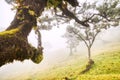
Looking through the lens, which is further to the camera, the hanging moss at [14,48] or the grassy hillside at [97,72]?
the grassy hillside at [97,72]

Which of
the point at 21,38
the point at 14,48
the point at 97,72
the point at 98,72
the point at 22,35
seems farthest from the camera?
the point at 97,72

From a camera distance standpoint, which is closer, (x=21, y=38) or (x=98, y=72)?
(x=21, y=38)

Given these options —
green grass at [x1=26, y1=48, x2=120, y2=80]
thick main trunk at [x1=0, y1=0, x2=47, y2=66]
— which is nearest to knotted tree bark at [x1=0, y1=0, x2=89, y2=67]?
thick main trunk at [x1=0, y1=0, x2=47, y2=66]

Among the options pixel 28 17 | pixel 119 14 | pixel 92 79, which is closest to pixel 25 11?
pixel 28 17

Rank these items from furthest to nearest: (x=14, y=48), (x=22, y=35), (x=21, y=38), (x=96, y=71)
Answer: (x=96, y=71)
(x=22, y=35)
(x=21, y=38)
(x=14, y=48)

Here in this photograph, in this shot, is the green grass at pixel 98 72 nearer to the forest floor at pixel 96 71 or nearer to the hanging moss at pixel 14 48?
the forest floor at pixel 96 71

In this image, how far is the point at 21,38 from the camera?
6711mm

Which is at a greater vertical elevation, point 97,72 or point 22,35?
point 22,35

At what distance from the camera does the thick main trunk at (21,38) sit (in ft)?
20.0

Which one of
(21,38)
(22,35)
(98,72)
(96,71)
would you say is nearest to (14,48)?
(21,38)

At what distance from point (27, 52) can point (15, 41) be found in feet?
1.83

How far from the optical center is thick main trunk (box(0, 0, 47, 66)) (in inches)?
240

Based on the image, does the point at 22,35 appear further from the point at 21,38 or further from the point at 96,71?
the point at 96,71

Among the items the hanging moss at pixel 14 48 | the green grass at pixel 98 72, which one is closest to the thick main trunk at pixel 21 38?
the hanging moss at pixel 14 48
